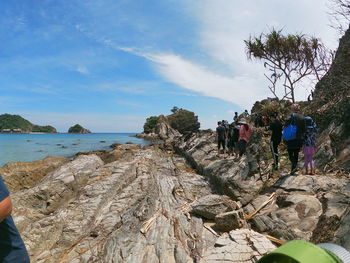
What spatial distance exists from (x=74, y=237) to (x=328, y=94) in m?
17.7

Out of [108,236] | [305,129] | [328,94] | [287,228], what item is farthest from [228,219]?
[328,94]

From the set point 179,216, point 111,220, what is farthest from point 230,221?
point 111,220

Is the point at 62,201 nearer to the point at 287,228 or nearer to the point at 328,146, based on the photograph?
the point at 287,228

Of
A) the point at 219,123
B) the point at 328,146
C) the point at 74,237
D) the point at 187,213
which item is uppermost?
the point at 219,123

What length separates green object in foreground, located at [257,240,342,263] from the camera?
2.96ft

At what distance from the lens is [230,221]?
644 cm

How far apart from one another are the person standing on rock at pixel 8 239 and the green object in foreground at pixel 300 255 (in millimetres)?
2503

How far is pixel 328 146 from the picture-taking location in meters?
10.1

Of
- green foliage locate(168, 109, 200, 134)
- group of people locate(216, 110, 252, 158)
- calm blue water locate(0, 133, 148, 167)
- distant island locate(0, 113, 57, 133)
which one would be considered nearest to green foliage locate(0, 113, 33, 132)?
distant island locate(0, 113, 57, 133)

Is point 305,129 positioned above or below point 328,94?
below

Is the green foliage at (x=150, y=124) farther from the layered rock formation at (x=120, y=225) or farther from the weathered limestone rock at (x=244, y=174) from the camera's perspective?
the layered rock formation at (x=120, y=225)

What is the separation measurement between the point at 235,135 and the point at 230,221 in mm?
8906

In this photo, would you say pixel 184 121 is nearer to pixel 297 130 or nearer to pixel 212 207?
pixel 297 130

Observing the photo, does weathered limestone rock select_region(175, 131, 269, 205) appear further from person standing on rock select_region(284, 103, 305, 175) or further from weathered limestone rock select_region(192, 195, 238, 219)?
person standing on rock select_region(284, 103, 305, 175)
